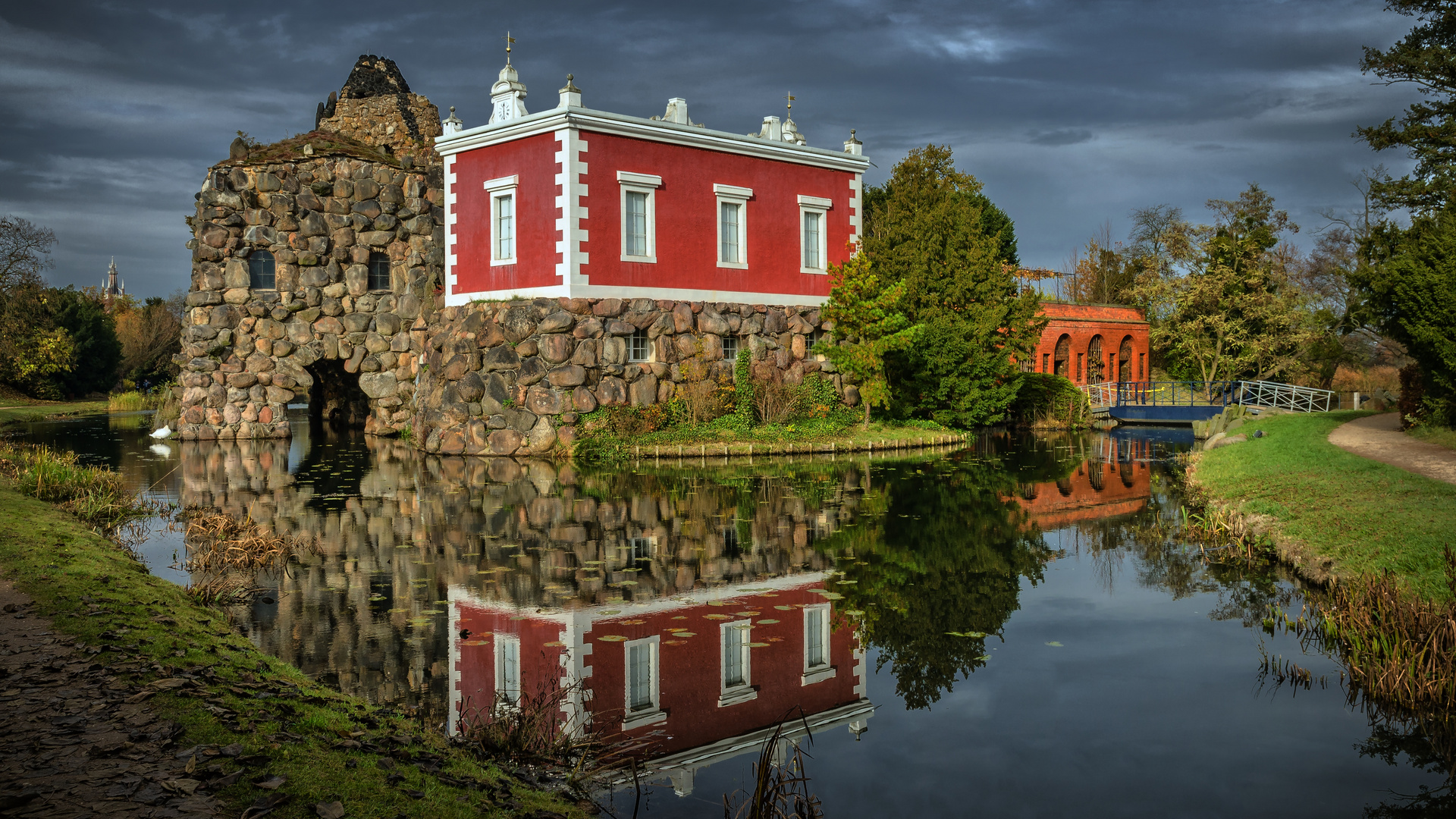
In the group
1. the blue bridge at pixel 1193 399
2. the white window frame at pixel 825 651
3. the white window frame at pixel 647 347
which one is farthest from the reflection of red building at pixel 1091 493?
the blue bridge at pixel 1193 399

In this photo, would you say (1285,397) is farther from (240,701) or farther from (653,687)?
(240,701)

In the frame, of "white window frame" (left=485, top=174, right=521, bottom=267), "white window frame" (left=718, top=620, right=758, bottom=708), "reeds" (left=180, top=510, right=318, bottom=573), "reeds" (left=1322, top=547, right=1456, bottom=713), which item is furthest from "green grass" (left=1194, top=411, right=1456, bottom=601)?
"white window frame" (left=485, top=174, right=521, bottom=267)

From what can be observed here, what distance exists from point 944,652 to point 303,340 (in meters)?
24.1

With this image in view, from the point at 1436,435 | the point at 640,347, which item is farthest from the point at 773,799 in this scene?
the point at 1436,435

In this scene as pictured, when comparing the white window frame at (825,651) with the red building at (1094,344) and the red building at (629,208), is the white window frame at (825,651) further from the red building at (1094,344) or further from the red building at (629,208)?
the red building at (1094,344)

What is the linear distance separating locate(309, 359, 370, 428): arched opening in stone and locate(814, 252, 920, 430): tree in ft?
55.8

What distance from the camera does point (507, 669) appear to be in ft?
22.9

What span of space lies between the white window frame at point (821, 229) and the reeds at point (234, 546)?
658 inches

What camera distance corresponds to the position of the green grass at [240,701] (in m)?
→ 4.38

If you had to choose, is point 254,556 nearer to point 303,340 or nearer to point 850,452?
point 850,452

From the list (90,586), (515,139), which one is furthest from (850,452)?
(90,586)

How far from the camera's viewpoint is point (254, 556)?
1022cm

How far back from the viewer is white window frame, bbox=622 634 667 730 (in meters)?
6.14

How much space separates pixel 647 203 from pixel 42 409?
1125 inches
